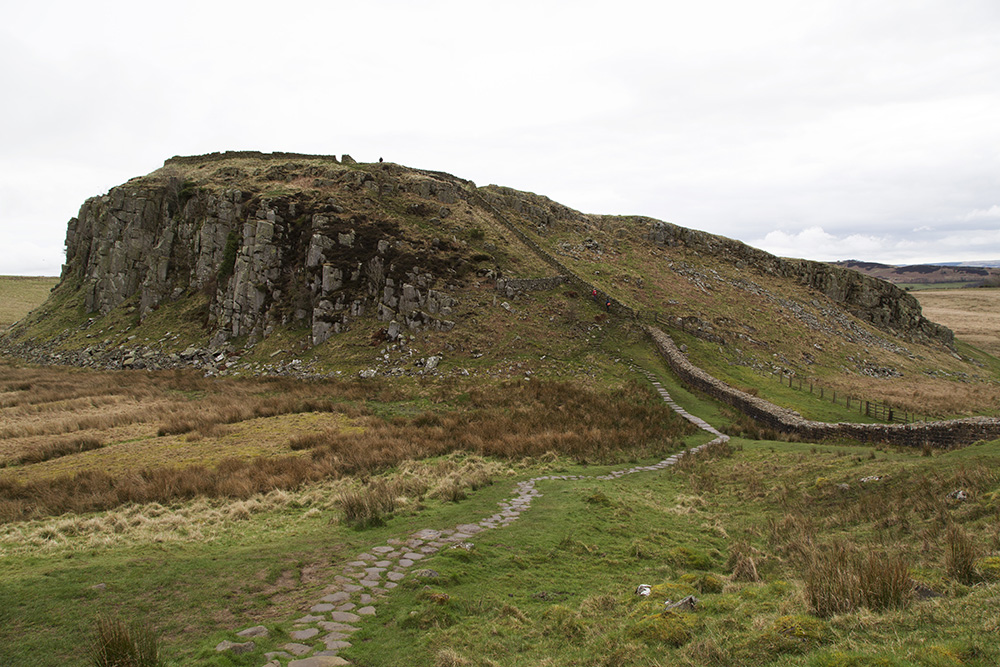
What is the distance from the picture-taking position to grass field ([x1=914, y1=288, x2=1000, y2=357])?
65.9m

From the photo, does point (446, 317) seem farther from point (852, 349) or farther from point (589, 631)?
point (852, 349)

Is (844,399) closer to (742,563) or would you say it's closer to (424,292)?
(742,563)

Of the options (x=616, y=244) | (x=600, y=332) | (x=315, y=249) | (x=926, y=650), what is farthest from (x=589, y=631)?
(x=616, y=244)

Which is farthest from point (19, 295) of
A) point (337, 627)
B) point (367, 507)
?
point (337, 627)


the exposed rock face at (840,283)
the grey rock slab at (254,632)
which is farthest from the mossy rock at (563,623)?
the exposed rock face at (840,283)

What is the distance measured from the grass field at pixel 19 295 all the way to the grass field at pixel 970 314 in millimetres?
132609


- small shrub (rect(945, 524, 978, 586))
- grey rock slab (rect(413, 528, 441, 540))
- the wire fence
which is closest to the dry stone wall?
the wire fence

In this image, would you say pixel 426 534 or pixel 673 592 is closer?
pixel 673 592

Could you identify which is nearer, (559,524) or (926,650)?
(926,650)

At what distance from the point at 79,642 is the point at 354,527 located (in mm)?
5233

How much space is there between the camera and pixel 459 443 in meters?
18.9

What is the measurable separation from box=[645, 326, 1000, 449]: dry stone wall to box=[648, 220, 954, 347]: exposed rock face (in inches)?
1248

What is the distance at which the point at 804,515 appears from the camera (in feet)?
33.6

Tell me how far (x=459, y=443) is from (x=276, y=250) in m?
29.6
